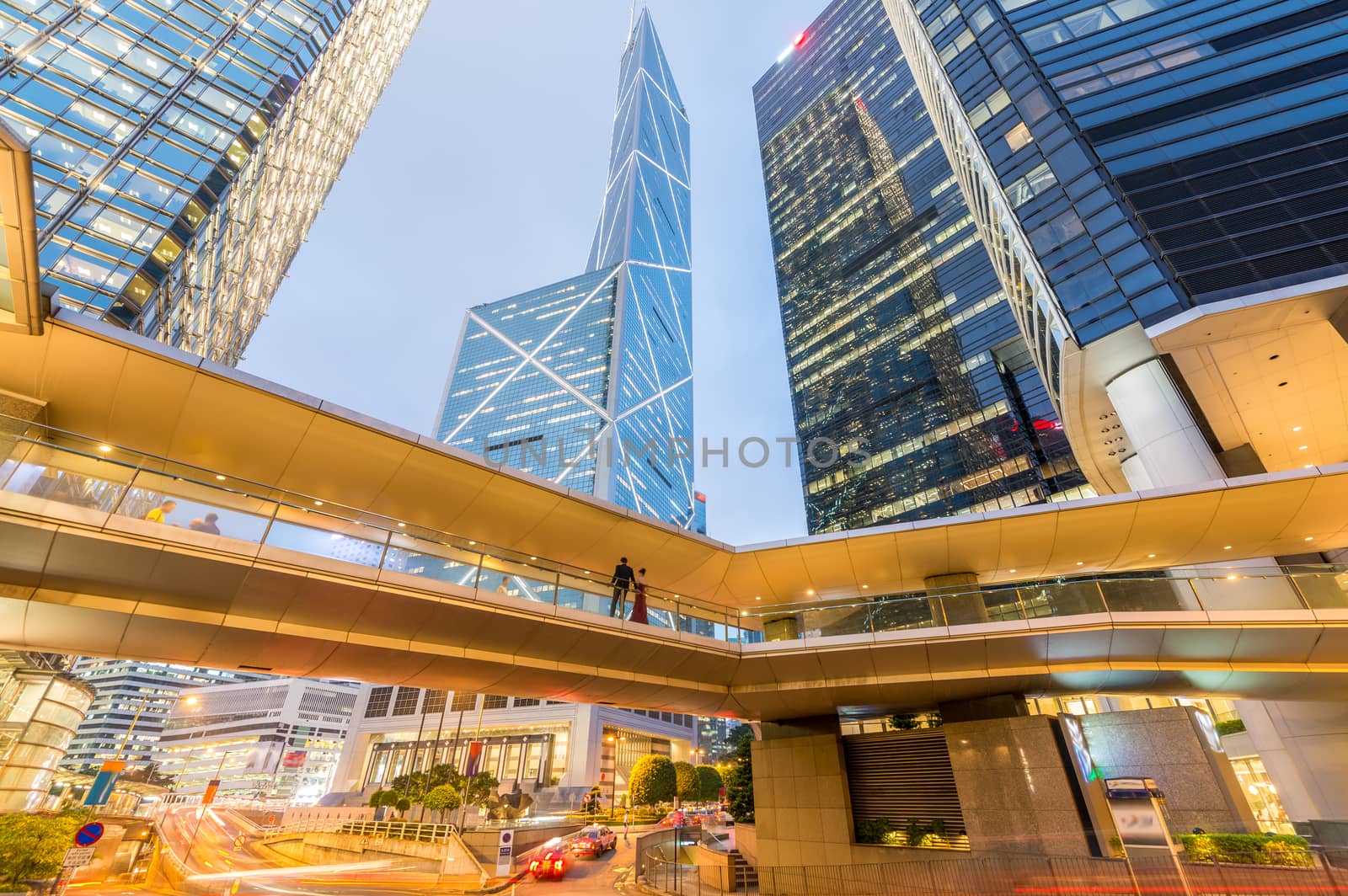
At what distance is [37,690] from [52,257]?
1806cm

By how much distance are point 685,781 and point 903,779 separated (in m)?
42.1

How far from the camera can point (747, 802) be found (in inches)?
936

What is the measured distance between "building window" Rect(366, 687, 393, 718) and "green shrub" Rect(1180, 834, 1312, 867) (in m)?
91.4

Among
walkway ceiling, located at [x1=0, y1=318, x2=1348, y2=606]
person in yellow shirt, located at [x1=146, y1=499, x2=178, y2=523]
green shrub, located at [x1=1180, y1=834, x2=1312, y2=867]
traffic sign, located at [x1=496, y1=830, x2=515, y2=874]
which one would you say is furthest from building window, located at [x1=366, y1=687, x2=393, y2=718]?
green shrub, located at [x1=1180, y1=834, x2=1312, y2=867]

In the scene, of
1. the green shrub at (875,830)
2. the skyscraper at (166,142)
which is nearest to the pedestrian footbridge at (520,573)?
the green shrub at (875,830)

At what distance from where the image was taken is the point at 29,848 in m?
11.1

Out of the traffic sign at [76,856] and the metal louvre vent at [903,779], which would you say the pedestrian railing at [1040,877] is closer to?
the metal louvre vent at [903,779]

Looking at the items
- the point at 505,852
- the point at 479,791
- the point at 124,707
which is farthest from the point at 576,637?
the point at 124,707

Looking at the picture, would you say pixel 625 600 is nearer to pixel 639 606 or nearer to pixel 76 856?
pixel 639 606

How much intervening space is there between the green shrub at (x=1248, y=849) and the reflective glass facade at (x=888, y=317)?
4607cm

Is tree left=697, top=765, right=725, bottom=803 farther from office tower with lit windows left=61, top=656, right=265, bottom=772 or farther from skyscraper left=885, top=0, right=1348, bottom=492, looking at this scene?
office tower with lit windows left=61, top=656, right=265, bottom=772

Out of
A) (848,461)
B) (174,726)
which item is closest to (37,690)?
(848,461)

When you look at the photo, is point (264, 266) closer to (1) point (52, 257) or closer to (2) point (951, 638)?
(1) point (52, 257)

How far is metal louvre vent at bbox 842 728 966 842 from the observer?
49.9ft
